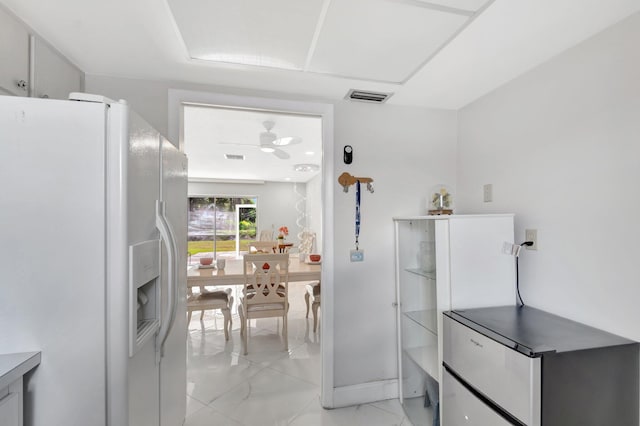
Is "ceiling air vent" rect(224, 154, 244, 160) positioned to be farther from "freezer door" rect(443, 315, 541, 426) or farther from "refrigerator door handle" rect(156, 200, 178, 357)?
"freezer door" rect(443, 315, 541, 426)

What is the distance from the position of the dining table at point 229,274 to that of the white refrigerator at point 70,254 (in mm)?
2091

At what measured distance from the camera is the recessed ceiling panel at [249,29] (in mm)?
1154

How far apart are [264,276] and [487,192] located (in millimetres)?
2157

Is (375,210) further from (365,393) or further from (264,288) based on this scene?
(264,288)

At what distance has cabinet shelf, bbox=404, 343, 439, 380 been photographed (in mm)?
1726

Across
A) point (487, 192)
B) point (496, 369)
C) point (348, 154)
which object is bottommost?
point (496, 369)

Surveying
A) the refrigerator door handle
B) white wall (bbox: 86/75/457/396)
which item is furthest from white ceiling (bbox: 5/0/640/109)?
the refrigerator door handle

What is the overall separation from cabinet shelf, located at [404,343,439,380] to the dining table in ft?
4.45

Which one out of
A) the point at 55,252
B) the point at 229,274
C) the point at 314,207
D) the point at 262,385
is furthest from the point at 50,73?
the point at 314,207

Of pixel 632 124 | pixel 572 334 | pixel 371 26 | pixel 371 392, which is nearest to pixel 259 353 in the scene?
pixel 371 392

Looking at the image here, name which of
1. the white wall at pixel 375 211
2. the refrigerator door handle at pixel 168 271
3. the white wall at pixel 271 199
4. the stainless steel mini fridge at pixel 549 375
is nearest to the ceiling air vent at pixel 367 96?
the white wall at pixel 375 211

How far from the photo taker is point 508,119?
1.77 meters

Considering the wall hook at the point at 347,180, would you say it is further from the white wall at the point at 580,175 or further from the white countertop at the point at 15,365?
the white countertop at the point at 15,365

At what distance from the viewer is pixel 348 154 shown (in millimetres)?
2010
